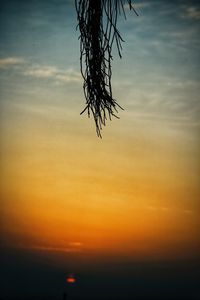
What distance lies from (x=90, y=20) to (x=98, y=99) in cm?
15

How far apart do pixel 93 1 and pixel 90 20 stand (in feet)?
0.12

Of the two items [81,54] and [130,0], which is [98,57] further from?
[130,0]

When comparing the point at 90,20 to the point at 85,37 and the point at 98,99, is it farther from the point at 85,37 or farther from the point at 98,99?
the point at 98,99

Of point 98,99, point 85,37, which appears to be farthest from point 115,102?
point 85,37

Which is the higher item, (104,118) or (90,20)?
(90,20)

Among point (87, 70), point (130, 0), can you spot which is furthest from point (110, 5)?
point (87, 70)

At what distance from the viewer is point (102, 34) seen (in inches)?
32.2

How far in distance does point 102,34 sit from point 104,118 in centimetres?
16

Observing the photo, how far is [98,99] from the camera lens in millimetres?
810

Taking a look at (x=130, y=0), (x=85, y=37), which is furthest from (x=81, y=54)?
(x=130, y=0)

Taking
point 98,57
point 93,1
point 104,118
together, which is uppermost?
point 93,1

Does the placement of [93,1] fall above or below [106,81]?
above

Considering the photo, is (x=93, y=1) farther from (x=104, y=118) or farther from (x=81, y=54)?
(x=104, y=118)

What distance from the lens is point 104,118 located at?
839 mm
